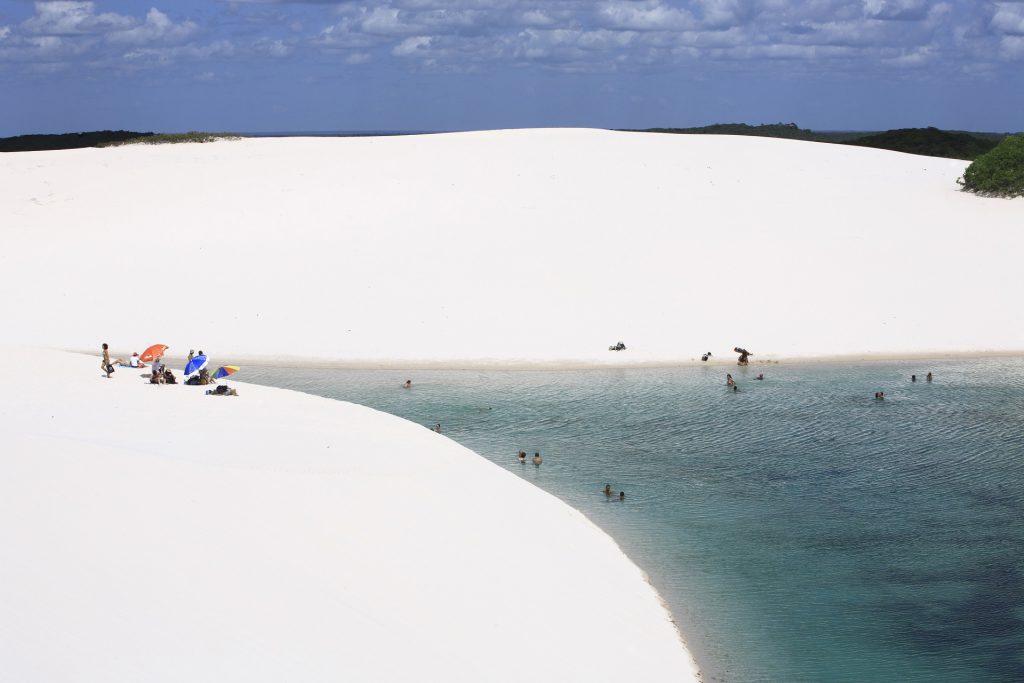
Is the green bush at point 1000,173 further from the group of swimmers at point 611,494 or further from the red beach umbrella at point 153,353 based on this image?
the red beach umbrella at point 153,353

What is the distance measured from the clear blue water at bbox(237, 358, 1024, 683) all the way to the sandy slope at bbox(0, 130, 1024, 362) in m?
2.50

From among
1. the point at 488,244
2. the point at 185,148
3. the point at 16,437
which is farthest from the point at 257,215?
the point at 16,437

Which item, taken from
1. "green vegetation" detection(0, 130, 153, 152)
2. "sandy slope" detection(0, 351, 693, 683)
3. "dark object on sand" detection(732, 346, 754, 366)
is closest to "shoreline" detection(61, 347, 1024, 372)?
"dark object on sand" detection(732, 346, 754, 366)

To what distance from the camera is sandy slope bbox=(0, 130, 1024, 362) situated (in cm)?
2883

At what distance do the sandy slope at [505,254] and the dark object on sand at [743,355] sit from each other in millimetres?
420

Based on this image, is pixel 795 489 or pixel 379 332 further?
pixel 379 332

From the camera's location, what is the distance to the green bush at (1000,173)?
3859 cm

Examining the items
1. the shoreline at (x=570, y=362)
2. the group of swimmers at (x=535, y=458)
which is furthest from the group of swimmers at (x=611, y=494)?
the shoreline at (x=570, y=362)

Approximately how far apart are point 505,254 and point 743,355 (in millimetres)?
9404

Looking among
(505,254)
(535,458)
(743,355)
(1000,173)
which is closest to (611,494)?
(535,458)

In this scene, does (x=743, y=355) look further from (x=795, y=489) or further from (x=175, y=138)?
(x=175, y=138)

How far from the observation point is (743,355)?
26.8 m

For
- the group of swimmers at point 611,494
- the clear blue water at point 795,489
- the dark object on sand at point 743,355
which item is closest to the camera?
the clear blue water at point 795,489

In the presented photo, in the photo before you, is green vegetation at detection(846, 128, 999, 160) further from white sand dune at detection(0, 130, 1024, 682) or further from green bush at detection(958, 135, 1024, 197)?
green bush at detection(958, 135, 1024, 197)
